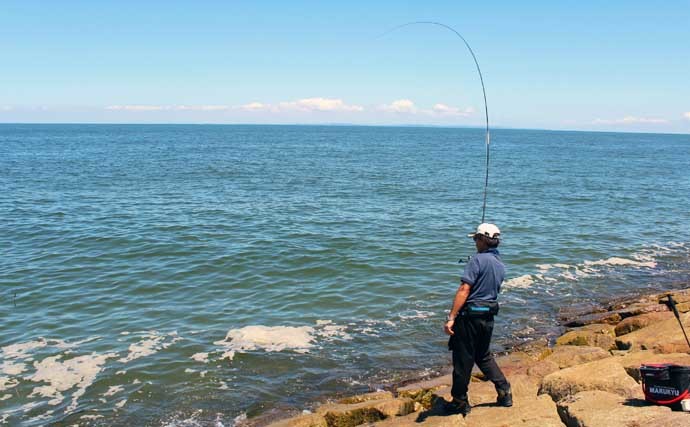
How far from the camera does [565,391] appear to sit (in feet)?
22.5

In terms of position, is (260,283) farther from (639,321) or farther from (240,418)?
(639,321)

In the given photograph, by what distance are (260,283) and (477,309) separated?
9772 millimetres

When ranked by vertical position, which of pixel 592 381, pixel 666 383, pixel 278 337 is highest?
pixel 666 383

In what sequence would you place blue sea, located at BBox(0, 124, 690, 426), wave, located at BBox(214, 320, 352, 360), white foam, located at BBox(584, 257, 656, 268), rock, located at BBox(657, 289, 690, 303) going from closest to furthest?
blue sea, located at BBox(0, 124, 690, 426) → wave, located at BBox(214, 320, 352, 360) → rock, located at BBox(657, 289, 690, 303) → white foam, located at BBox(584, 257, 656, 268)

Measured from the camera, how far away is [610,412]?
576 centimetres

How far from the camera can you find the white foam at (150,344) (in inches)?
418

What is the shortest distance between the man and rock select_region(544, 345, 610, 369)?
274 cm

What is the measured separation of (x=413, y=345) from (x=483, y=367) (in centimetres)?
474

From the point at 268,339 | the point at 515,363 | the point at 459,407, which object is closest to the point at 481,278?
the point at 459,407

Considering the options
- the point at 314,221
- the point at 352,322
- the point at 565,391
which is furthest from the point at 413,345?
the point at 314,221

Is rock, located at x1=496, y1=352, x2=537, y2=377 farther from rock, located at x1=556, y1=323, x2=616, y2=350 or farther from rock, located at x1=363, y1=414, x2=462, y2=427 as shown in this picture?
rock, located at x1=363, y1=414, x2=462, y2=427

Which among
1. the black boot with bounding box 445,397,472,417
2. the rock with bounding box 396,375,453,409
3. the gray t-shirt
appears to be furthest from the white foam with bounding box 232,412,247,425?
the gray t-shirt

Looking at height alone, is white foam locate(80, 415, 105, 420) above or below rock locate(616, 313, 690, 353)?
below

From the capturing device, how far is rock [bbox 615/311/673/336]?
34.6 ft
